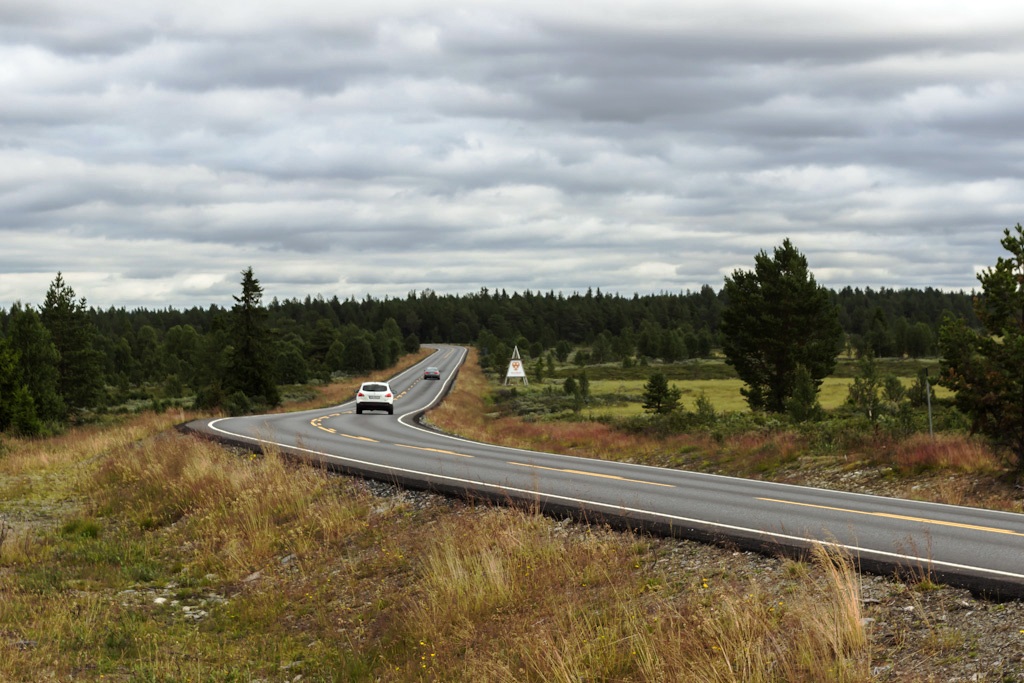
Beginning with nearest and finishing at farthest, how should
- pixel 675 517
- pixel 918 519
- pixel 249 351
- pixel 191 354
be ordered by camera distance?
pixel 918 519, pixel 675 517, pixel 249 351, pixel 191 354

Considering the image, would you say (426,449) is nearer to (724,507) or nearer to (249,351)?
(724,507)

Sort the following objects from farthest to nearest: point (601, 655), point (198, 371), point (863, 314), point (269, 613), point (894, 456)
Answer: point (863, 314), point (198, 371), point (894, 456), point (269, 613), point (601, 655)

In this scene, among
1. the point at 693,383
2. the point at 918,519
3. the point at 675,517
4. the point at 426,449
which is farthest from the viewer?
the point at 693,383

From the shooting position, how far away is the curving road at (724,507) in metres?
9.38

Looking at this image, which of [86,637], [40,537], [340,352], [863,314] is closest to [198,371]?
[340,352]

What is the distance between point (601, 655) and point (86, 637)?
6176mm

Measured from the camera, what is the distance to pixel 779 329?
47656mm

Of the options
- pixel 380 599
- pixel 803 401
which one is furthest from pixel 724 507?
pixel 803 401

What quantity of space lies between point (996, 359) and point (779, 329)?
1216 inches

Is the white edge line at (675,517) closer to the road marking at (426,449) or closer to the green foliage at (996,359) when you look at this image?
the road marking at (426,449)

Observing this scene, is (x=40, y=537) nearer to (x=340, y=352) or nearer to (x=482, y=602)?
(x=482, y=602)

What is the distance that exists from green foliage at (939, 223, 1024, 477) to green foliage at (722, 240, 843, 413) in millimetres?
28686

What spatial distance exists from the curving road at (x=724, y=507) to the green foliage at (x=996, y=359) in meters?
3.47

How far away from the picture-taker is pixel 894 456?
19797mm
